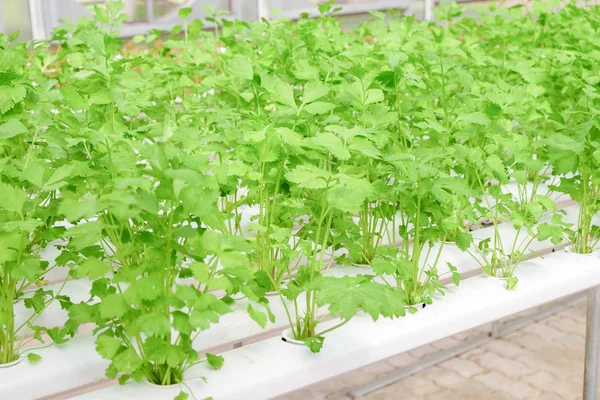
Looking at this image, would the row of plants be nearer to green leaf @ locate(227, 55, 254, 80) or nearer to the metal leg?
green leaf @ locate(227, 55, 254, 80)

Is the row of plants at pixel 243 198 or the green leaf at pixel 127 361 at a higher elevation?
the row of plants at pixel 243 198

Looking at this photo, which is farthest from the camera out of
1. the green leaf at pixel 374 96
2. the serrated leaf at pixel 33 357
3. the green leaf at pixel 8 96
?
the green leaf at pixel 374 96

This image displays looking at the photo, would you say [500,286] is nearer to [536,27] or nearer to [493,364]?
[493,364]

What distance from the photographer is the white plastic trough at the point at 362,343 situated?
1.27m

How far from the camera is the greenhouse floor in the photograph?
114 inches

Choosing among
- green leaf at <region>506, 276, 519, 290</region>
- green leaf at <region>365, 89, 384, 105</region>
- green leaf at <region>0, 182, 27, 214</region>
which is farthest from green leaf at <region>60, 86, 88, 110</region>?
green leaf at <region>506, 276, 519, 290</region>

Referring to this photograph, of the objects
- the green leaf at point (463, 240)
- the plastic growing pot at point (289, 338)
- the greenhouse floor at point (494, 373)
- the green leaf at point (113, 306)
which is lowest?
the greenhouse floor at point (494, 373)

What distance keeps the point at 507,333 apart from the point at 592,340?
125cm

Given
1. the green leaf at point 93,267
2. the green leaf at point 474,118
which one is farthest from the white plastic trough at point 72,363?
the green leaf at point 474,118

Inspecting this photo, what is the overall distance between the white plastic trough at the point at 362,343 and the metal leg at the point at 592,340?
0.29 metres

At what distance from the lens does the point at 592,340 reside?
2.14 m

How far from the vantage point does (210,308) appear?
113cm

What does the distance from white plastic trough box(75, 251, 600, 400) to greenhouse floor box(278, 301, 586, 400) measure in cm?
108

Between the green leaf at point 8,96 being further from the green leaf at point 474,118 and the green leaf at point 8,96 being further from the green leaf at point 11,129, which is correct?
the green leaf at point 474,118
